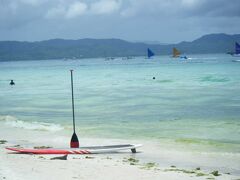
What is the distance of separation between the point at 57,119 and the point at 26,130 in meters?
5.63

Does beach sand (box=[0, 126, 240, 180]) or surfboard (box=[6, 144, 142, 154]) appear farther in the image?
surfboard (box=[6, 144, 142, 154])

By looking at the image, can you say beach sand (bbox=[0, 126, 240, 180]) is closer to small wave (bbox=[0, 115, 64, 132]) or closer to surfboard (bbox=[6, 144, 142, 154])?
surfboard (bbox=[6, 144, 142, 154])

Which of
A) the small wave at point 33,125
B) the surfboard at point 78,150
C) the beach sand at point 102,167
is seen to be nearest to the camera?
the beach sand at point 102,167

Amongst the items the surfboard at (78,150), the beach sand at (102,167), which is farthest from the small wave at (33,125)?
the surfboard at (78,150)

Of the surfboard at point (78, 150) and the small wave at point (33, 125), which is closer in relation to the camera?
the surfboard at point (78, 150)

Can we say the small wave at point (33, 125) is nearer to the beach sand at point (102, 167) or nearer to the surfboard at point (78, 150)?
the beach sand at point (102, 167)

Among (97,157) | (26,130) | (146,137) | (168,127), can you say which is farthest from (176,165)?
(26,130)

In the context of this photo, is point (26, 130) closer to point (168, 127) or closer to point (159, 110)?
point (168, 127)

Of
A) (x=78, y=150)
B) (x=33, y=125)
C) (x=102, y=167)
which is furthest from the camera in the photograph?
(x=33, y=125)

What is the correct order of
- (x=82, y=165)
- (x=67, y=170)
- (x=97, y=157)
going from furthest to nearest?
(x=97, y=157) < (x=82, y=165) < (x=67, y=170)

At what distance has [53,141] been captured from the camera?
912 inches

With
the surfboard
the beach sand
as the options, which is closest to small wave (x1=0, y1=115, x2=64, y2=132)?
the beach sand

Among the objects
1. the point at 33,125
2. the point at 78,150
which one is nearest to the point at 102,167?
the point at 78,150

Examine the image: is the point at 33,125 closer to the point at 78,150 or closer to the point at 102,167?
the point at 78,150
